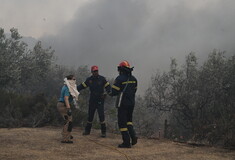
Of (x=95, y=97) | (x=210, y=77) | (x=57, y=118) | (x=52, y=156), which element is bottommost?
(x=52, y=156)

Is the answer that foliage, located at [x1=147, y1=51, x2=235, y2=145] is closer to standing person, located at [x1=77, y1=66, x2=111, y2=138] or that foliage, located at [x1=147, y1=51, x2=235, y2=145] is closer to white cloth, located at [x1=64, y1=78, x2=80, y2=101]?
standing person, located at [x1=77, y1=66, x2=111, y2=138]

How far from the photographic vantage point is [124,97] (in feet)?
22.7

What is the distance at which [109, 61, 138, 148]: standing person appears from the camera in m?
6.80

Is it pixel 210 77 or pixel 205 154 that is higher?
pixel 210 77

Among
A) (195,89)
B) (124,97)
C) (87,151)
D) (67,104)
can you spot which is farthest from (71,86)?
(195,89)

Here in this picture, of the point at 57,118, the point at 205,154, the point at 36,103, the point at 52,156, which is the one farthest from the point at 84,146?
the point at 36,103

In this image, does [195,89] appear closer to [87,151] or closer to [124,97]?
[124,97]

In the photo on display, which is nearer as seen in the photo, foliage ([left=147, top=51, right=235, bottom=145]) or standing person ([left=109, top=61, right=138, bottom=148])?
standing person ([left=109, top=61, right=138, bottom=148])

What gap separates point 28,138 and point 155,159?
12.6ft

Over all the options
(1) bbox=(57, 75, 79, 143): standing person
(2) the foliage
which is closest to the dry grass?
(1) bbox=(57, 75, 79, 143): standing person

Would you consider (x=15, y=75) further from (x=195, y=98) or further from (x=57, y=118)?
(x=195, y=98)

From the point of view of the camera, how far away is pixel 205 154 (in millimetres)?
6375

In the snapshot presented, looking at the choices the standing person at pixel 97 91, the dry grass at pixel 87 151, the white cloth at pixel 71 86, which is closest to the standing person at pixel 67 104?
the white cloth at pixel 71 86

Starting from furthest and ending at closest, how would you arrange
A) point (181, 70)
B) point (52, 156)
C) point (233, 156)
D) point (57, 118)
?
point (181, 70) → point (57, 118) → point (233, 156) → point (52, 156)
